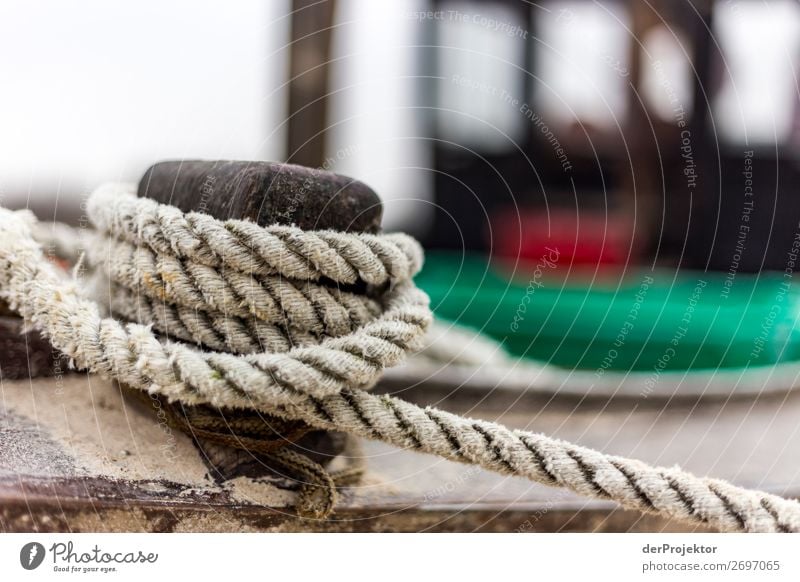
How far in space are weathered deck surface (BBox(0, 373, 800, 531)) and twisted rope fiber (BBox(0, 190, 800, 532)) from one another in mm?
65

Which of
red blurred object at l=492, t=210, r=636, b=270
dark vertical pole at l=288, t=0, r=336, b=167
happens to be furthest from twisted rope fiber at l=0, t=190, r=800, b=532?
red blurred object at l=492, t=210, r=636, b=270

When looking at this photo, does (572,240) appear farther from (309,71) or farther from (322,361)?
(322,361)

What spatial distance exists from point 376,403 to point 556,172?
243cm

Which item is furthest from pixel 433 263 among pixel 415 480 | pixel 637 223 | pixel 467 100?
pixel 415 480

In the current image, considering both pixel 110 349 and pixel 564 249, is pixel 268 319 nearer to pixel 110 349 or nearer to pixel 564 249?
pixel 110 349

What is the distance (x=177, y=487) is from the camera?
51 cm

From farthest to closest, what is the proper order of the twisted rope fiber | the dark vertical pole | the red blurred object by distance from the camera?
the red blurred object, the dark vertical pole, the twisted rope fiber

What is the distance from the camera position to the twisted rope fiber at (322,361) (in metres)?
0.46

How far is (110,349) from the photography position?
18.7 inches
